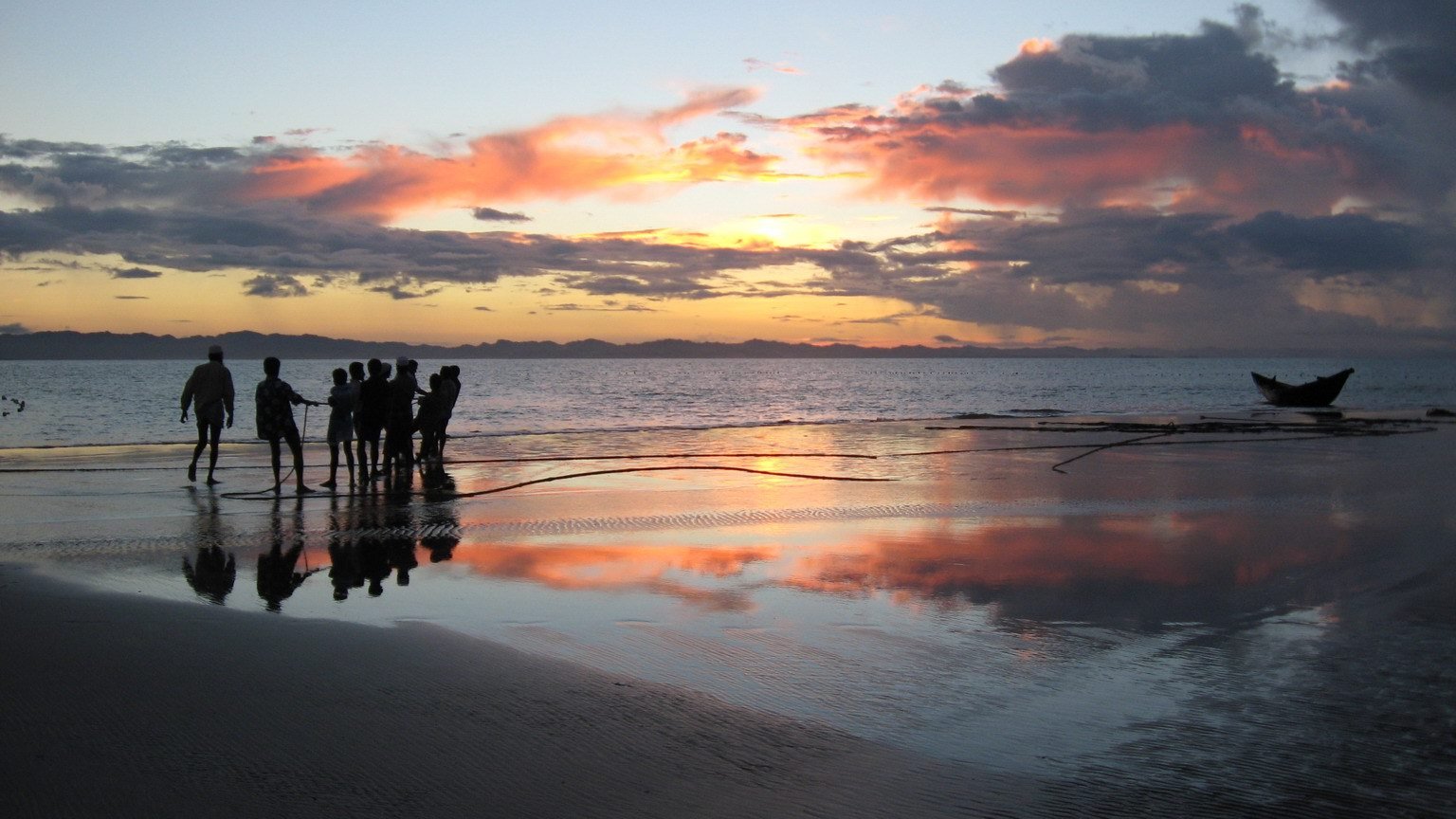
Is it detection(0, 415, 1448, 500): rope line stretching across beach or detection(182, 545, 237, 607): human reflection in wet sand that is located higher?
detection(0, 415, 1448, 500): rope line stretching across beach

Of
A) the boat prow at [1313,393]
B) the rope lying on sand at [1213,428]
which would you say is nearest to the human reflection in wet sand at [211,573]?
the rope lying on sand at [1213,428]

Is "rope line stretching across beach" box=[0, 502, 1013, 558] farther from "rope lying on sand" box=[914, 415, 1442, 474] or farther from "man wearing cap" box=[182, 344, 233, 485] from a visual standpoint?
"rope lying on sand" box=[914, 415, 1442, 474]

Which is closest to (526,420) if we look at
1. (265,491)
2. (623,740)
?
(265,491)

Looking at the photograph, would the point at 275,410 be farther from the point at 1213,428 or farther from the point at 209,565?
the point at 1213,428

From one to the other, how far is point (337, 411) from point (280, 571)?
22.1 ft

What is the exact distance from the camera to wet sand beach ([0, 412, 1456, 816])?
448cm

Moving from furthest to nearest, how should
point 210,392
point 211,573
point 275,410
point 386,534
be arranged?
1. point 210,392
2. point 275,410
3. point 386,534
4. point 211,573

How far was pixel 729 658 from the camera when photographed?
21.3ft

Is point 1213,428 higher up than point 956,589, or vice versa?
point 1213,428

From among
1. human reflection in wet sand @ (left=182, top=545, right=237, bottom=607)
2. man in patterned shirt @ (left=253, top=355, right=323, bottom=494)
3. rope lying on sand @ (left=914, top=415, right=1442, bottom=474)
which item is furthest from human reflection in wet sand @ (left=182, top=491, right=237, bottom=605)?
rope lying on sand @ (left=914, top=415, right=1442, bottom=474)

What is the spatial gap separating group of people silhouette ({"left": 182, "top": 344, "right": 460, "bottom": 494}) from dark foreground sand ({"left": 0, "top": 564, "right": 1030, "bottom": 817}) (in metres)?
7.99

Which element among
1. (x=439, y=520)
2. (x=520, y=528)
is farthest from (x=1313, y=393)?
(x=439, y=520)

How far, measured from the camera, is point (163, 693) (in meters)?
5.46

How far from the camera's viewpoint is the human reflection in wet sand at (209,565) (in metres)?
8.37
